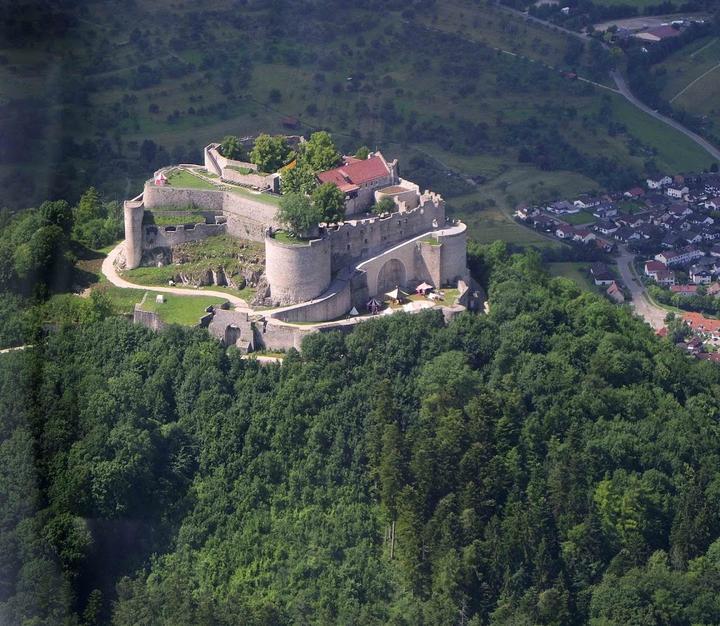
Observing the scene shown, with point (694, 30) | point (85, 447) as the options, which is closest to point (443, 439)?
point (85, 447)

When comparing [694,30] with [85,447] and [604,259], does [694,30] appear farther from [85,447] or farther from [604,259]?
[85,447]

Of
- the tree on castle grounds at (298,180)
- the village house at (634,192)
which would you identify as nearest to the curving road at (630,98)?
the village house at (634,192)

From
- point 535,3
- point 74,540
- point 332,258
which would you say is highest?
point 332,258

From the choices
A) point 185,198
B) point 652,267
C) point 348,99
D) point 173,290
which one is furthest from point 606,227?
point 173,290

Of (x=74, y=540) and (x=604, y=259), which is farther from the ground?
(x=74, y=540)

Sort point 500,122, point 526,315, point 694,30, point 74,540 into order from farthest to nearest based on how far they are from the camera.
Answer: point 694,30
point 500,122
point 526,315
point 74,540

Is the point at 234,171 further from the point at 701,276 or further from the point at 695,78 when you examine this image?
the point at 695,78

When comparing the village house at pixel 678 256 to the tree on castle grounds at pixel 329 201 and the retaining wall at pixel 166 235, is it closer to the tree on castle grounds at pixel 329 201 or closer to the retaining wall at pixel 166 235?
the tree on castle grounds at pixel 329 201

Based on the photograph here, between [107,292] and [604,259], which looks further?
[604,259]
